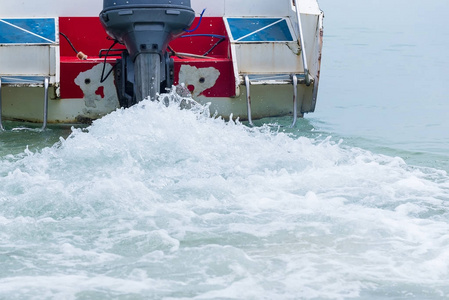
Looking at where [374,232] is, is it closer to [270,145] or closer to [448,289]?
[448,289]

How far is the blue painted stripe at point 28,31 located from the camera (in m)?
6.45

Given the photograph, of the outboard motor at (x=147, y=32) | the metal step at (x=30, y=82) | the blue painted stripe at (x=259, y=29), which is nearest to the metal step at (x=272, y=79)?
the blue painted stripe at (x=259, y=29)

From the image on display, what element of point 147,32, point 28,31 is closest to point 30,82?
point 28,31

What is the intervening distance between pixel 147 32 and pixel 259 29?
141 centimetres

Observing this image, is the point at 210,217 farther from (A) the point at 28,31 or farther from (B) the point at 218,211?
(A) the point at 28,31

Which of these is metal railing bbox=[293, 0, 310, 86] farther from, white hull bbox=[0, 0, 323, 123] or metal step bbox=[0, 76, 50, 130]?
metal step bbox=[0, 76, 50, 130]

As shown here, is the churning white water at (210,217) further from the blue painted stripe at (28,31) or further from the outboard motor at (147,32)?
the blue painted stripe at (28,31)

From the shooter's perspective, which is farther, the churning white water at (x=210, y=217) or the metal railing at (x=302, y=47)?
the metal railing at (x=302, y=47)

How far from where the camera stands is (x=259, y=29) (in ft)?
22.5

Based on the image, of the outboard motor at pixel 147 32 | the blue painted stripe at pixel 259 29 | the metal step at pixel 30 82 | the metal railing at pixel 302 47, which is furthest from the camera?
the blue painted stripe at pixel 259 29

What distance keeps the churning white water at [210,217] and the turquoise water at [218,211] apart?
10mm

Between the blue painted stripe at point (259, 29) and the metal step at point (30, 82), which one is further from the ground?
the blue painted stripe at point (259, 29)

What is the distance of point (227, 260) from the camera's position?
11.6 ft

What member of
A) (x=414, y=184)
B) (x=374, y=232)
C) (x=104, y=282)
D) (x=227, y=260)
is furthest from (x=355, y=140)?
(x=104, y=282)
